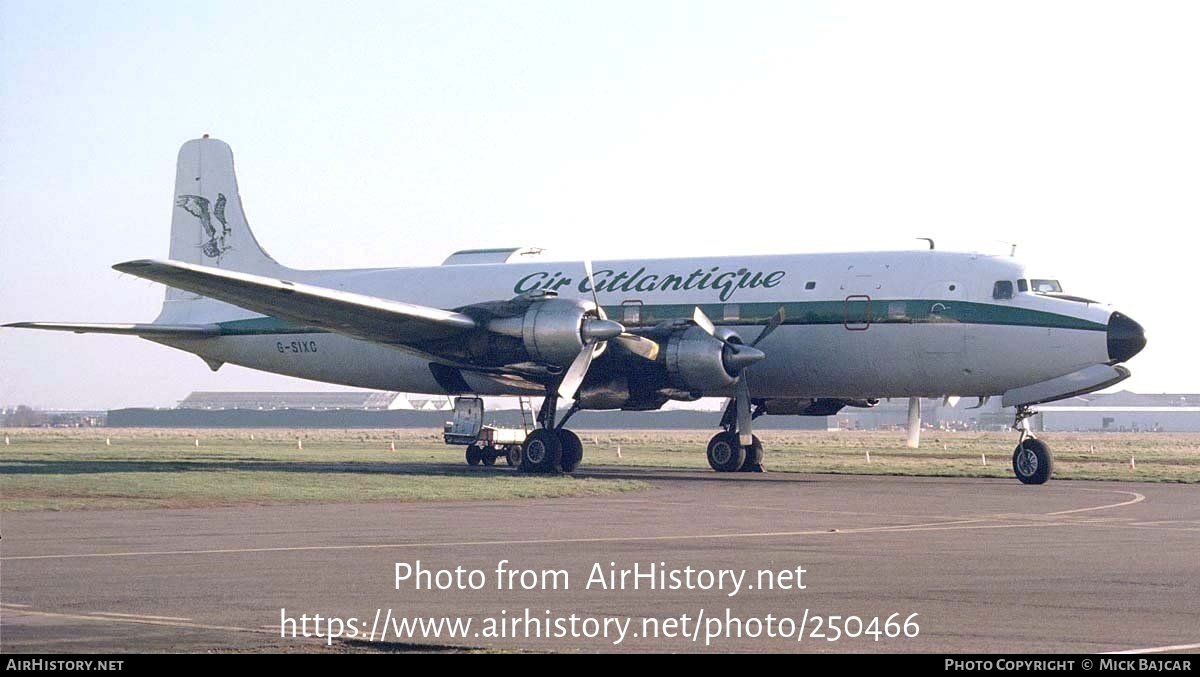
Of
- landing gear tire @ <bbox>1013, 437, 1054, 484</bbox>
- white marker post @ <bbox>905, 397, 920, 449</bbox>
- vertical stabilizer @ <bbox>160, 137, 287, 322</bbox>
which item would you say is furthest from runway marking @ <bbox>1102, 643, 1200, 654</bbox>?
vertical stabilizer @ <bbox>160, 137, 287, 322</bbox>

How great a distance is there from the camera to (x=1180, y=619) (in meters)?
10.9

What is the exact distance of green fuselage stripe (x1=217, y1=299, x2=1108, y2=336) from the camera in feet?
98.4

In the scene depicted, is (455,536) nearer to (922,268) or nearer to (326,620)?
(326,620)

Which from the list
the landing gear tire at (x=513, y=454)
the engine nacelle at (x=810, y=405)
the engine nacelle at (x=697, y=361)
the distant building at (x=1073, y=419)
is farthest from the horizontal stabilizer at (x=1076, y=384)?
the distant building at (x=1073, y=419)

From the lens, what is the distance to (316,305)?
1159 inches

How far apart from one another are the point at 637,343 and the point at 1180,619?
20410 millimetres

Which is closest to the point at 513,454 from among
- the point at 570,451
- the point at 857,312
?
the point at 570,451

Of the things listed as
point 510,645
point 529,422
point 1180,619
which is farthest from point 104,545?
point 529,422

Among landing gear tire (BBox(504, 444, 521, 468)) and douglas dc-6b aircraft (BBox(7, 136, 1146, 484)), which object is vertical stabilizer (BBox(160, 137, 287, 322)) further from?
landing gear tire (BBox(504, 444, 521, 468))

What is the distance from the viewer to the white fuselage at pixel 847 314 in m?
30.1

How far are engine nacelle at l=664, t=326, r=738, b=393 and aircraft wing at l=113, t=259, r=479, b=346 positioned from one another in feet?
13.5

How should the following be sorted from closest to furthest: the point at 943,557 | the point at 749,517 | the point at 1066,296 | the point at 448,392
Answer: the point at 943,557, the point at 749,517, the point at 1066,296, the point at 448,392

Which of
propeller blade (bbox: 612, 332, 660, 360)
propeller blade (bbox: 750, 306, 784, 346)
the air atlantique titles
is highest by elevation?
the air atlantique titles

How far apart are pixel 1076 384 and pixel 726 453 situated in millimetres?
8392
